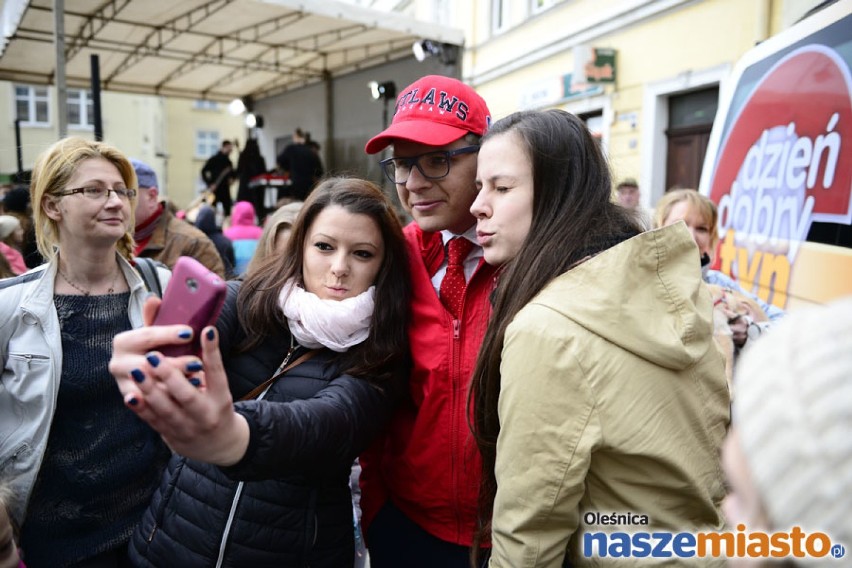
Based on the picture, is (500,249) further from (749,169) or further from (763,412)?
(749,169)

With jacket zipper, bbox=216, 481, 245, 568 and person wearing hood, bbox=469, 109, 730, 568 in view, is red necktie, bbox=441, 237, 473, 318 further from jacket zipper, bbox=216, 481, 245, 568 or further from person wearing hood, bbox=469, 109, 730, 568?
jacket zipper, bbox=216, 481, 245, 568

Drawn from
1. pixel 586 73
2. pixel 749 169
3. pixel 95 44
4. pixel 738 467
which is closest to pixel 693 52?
pixel 586 73

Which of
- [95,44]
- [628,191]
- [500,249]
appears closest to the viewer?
[500,249]

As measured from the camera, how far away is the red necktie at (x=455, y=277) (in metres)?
1.65

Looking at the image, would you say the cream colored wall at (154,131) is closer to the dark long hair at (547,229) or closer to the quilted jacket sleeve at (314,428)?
the quilted jacket sleeve at (314,428)

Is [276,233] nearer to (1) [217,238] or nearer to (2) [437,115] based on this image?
(2) [437,115]

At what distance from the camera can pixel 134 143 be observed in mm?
27078

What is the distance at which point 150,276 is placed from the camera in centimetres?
223

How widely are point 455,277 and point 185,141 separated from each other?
31.1 meters

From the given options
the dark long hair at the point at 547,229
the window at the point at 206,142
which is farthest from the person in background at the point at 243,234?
the window at the point at 206,142

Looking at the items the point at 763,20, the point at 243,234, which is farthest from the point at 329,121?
the point at 763,20

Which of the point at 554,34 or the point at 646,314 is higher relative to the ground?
the point at 554,34

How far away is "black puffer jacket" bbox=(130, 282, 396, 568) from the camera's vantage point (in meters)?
1.42

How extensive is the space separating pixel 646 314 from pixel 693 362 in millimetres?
139
